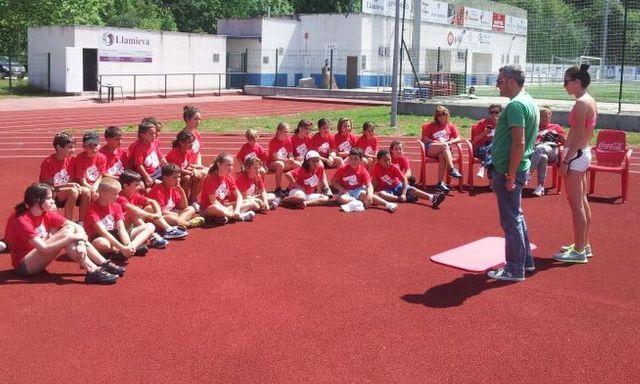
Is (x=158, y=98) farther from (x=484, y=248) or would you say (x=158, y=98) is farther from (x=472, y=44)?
(x=484, y=248)

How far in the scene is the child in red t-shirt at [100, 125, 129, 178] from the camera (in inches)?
334

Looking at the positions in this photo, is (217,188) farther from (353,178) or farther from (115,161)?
(353,178)

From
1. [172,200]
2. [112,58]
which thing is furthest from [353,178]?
[112,58]

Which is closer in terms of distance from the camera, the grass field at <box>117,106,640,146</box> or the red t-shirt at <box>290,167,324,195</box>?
the red t-shirt at <box>290,167,324,195</box>

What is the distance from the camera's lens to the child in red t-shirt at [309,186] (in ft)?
31.1

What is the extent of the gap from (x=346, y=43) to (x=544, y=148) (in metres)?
31.5

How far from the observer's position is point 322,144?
38.8ft

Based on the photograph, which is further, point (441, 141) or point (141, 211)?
point (441, 141)

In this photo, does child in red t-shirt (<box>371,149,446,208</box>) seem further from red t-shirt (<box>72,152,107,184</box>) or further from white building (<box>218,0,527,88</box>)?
white building (<box>218,0,527,88</box>)

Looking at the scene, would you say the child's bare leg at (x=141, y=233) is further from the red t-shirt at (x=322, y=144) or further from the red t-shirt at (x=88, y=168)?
the red t-shirt at (x=322, y=144)

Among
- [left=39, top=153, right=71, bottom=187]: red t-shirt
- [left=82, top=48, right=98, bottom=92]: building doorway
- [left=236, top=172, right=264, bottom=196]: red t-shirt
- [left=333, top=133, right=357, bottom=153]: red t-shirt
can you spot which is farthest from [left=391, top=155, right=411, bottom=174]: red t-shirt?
[left=82, top=48, right=98, bottom=92]: building doorway

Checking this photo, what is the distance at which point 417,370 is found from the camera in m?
4.34

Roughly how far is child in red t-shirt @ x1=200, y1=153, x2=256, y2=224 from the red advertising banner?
152 feet

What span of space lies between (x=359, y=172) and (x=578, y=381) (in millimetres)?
5663
